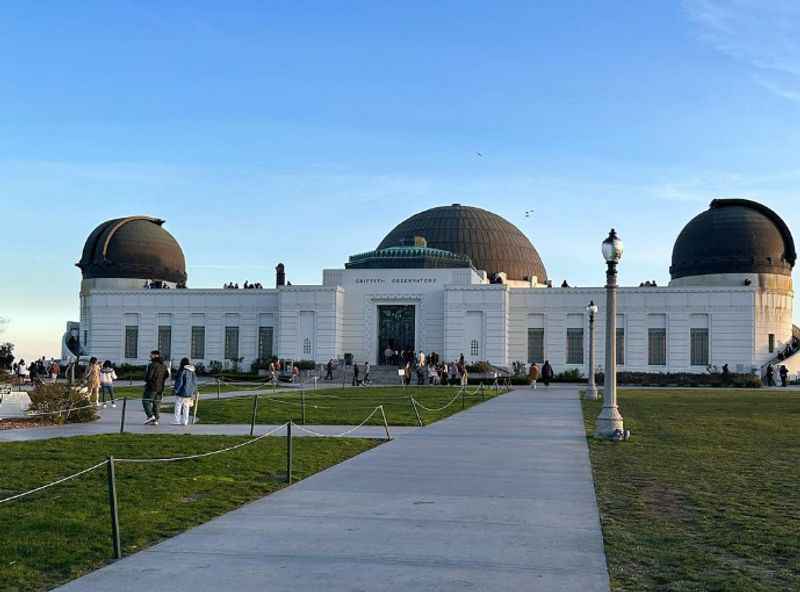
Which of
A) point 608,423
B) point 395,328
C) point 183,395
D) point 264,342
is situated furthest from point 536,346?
point 608,423

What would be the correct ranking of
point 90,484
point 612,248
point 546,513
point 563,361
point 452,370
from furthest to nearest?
point 563,361 → point 452,370 → point 612,248 → point 90,484 → point 546,513

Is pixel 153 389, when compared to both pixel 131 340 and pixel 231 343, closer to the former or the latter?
pixel 231 343

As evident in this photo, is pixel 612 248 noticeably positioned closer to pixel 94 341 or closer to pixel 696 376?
pixel 696 376

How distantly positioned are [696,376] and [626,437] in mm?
39884

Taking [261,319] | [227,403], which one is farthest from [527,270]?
[227,403]

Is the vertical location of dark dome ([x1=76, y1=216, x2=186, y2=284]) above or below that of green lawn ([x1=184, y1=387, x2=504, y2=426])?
above

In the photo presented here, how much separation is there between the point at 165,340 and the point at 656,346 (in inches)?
1373

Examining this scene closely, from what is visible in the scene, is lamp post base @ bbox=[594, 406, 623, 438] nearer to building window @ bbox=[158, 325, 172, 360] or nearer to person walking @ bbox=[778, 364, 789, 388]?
person walking @ bbox=[778, 364, 789, 388]

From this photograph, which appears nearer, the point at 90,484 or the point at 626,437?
the point at 90,484

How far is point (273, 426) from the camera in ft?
70.0

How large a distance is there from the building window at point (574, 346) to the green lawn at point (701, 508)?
41330mm

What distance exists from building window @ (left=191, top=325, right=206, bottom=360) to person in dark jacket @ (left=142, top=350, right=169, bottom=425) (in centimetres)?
4500

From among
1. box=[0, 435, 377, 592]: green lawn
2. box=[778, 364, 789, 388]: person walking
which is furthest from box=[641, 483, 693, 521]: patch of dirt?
box=[778, 364, 789, 388]: person walking

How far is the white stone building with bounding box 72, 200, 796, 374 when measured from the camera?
61.2 m
